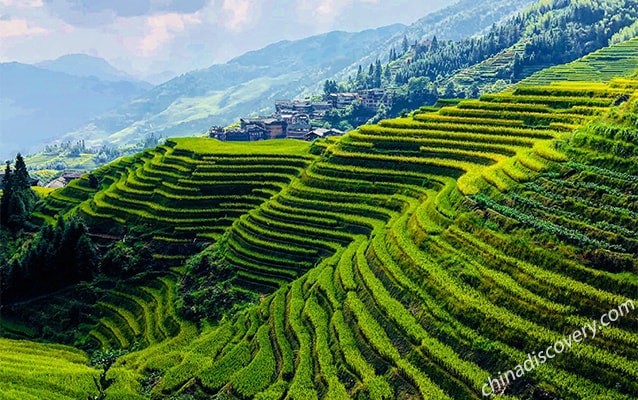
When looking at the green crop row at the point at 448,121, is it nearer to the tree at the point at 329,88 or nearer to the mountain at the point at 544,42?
the mountain at the point at 544,42

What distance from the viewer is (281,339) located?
86.4ft

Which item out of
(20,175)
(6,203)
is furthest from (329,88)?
(6,203)

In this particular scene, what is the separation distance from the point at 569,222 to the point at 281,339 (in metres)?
13.5

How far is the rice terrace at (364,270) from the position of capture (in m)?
19.6

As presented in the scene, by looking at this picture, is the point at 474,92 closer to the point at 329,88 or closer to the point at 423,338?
the point at 329,88

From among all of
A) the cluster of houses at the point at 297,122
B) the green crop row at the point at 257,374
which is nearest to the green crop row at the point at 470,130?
the green crop row at the point at 257,374

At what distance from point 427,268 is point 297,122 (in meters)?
108

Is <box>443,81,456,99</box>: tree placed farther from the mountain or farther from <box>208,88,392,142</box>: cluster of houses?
<box>208,88,392,142</box>: cluster of houses

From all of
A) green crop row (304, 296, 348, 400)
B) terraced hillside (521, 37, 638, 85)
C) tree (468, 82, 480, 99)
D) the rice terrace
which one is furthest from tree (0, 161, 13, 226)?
tree (468, 82, 480, 99)

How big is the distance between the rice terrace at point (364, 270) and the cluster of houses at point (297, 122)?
71.9m

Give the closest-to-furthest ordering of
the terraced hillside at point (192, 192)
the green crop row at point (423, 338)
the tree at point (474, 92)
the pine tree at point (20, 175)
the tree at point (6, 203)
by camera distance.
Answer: the green crop row at point (423, 338) → the terraced hillside at point (192, 192) → the tree at point (6, 203) → the pine tree at point (20, 175) → the tree at point (474, 92)

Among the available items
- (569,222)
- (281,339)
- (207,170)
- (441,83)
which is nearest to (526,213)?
(569,222)

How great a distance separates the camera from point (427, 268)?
967 inches

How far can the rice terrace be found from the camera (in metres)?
19.6
